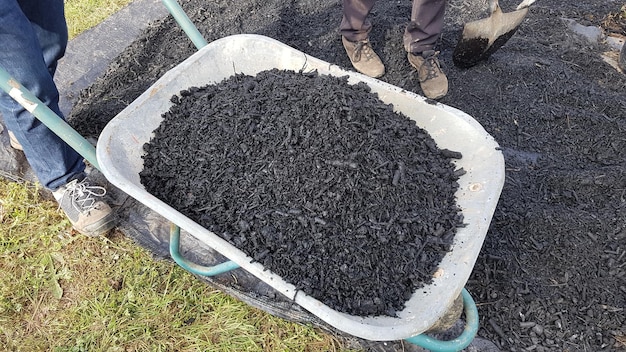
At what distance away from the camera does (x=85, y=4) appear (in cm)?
400

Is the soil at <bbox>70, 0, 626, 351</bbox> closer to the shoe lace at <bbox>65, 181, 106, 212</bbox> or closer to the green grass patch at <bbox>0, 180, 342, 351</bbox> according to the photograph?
the shoe lace at <bbox>65, 181, 106, 212</bbox>

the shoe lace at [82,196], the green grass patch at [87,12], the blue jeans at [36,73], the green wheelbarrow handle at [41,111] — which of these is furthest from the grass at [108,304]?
the green grass patch at [87,12]

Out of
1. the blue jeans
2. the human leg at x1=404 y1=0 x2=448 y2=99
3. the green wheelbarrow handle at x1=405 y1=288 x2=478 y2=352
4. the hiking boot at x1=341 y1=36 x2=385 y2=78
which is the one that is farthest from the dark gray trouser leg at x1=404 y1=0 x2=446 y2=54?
the blue jeans

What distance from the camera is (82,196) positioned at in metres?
2.31

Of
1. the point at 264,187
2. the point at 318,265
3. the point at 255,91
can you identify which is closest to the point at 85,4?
the point at 255,91

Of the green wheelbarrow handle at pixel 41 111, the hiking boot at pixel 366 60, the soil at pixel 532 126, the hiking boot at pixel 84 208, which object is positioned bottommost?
the soil at pixel 532 126

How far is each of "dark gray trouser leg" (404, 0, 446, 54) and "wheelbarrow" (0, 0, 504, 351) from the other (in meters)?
1.17

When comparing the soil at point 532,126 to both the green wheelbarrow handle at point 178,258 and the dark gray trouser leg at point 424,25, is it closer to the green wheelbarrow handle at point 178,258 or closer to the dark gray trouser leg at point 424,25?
the dark gray trouser leg at point 424,25

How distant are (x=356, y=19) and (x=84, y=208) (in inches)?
81.3

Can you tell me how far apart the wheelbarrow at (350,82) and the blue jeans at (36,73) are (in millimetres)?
390

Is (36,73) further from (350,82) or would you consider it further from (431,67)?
(431,67)

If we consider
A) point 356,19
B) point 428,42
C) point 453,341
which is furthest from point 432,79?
point 453,341

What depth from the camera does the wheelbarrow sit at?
1361mm

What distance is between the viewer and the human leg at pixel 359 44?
3.00 metres
